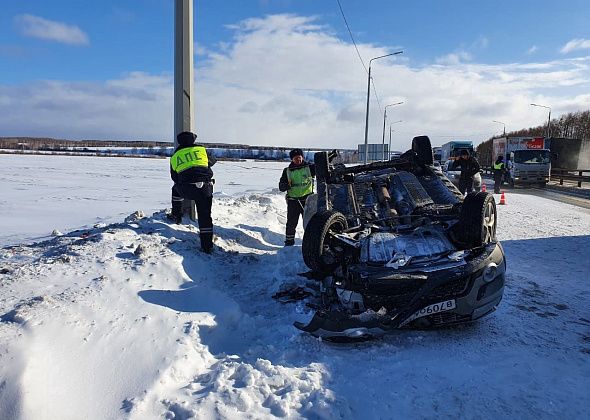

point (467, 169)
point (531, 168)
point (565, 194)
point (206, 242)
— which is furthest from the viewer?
point (531, 168)

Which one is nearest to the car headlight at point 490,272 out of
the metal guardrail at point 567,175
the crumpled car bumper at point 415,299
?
the crumpled car bumper at point 415,299

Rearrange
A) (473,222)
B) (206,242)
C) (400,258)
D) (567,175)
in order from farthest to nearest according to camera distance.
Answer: (567,175), (206,242), (473,222), (400,258)

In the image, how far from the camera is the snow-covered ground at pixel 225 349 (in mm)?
3037

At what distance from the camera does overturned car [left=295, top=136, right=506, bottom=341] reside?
402 cm

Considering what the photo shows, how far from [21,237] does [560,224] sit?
37.2 feet

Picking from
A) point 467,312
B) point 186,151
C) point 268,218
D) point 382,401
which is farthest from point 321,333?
point 268,218

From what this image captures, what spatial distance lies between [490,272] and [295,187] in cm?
470

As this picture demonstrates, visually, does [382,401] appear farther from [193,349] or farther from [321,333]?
[193,349]

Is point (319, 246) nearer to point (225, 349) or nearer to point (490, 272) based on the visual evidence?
point (225, 349)

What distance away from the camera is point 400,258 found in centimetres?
434

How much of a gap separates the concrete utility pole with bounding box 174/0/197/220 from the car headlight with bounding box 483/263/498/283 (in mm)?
5078

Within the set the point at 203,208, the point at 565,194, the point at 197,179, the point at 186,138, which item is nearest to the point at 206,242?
the point at 203,208

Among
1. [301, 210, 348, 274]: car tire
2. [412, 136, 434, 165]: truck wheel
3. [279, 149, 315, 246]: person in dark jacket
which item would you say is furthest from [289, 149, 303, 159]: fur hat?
[301, 210, 348, 274]: car tire

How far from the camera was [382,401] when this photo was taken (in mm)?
3158
